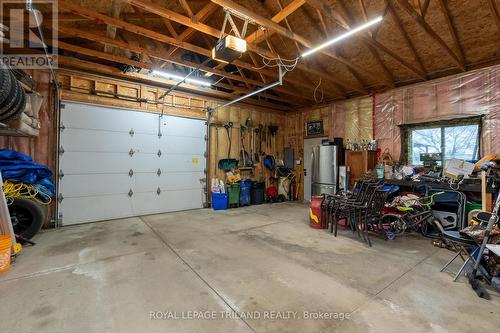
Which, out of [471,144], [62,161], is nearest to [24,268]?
[62,161]

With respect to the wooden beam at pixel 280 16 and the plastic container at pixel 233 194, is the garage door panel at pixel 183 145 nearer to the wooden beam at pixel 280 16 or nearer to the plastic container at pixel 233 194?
the plastic container at pixel 233 194

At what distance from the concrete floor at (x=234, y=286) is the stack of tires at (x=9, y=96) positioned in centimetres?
204

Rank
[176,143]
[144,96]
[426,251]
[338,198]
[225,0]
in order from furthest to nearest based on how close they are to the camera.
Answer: [176,143] < [144,96] < [338,198] < [426,251] < [225,0]

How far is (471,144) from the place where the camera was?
4.86 metres

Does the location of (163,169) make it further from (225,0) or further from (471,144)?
(471,144)

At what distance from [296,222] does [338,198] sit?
1.21 meters

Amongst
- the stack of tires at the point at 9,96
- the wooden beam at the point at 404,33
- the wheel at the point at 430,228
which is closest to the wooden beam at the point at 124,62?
the stack of tires at the point at 9,96

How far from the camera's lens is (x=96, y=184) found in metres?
5.25

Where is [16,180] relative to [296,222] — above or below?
above

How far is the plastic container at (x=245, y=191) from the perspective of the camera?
7.12 metres

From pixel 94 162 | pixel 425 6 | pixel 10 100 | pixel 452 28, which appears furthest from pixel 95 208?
pixel 452 28

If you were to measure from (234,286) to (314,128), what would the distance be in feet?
21.6

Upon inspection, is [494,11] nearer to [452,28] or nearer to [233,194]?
[452,28]

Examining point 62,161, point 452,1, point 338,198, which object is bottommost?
point 338,198
